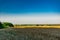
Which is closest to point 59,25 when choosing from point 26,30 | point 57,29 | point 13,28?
point 57,29

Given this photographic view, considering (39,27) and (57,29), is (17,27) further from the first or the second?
(57,29)

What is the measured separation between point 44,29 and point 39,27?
1.02 ft

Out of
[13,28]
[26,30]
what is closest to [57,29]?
[26,30]

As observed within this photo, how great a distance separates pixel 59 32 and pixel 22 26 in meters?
1.39

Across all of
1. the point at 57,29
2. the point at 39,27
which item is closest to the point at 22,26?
the point at 39,27

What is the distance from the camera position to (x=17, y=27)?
7.34 metres

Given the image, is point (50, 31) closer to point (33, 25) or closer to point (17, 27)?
point (33, 25)

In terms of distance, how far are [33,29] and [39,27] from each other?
25 centimetres

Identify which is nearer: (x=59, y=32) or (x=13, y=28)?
(x=59, y=32)

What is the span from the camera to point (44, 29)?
730cm

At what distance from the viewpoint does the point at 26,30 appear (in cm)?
739

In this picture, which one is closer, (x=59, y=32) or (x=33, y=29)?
(x=59, y=32)

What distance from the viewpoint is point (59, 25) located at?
737 centimetres

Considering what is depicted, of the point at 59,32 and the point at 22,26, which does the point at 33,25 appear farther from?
the point at 59,32
